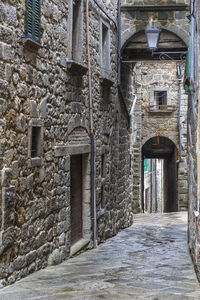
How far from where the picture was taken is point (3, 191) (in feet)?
14.4

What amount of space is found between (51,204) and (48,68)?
1.71 m

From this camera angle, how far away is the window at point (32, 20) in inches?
193

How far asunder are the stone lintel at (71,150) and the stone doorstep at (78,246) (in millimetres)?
1432

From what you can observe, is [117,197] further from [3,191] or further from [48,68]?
[3,191]

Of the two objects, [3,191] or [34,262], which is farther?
[34,262]

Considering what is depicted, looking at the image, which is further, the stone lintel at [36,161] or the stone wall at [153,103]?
the stone wall at [153,103]

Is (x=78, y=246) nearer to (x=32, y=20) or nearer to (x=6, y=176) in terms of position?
(x=6, y=176)

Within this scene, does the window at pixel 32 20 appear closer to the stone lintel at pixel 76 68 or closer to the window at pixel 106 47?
the stone lintel at pixel 76 68

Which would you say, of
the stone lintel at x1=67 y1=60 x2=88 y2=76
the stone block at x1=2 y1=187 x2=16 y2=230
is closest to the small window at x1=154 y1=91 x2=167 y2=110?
the stone lintel at x1=67 y1=60 x2=88 y2=76

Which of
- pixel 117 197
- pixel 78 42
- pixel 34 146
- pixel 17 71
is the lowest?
pixel 117 197

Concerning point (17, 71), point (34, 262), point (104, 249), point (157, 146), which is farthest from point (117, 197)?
point (157, 146)

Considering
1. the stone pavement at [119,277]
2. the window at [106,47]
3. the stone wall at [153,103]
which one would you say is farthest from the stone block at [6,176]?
the stone wall at [153,103]

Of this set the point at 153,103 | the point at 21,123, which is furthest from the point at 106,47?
the point at 153,103

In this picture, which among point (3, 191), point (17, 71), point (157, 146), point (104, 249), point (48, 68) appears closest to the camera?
point (3, 191)
